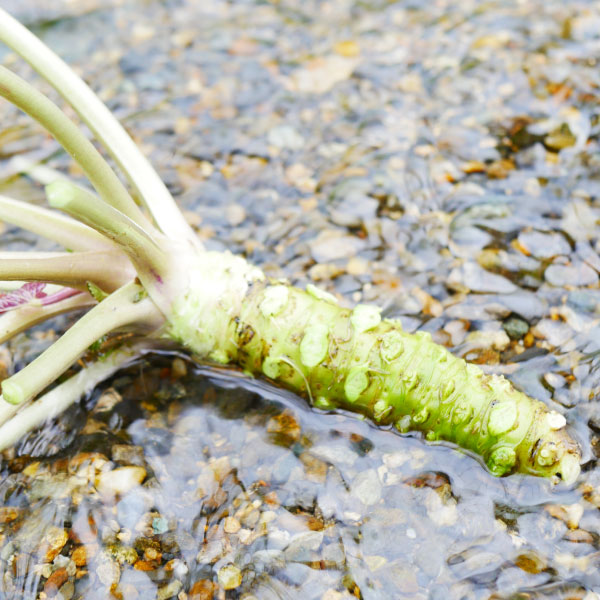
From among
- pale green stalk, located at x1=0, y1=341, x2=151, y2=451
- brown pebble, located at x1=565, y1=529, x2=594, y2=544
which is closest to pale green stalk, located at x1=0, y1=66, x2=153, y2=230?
pale green stalk, located at x1=0, y1=341, x2=151, y2=451

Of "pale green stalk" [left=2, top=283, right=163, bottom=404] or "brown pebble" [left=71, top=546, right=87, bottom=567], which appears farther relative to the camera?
"brown pebble" [left=71, top=546, right=87, bottom=567]

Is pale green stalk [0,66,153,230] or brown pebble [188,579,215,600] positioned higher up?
pale green stalk [0,66,153,230]

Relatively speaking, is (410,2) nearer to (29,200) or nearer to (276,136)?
(276,136)

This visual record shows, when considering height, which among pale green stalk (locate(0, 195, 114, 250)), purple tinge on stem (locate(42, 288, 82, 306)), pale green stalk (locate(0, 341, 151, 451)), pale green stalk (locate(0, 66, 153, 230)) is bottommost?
pale green stalk (locate(0, 341, 151, 451))

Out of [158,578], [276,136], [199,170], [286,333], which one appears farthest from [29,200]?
[158,578]

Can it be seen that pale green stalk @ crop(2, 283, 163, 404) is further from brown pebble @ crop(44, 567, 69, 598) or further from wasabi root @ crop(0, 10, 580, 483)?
brown pebble @ crop(44, 567, 69, 598)

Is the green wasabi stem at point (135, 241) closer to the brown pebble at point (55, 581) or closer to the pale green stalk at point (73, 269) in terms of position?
the pale green stalk at point (73, 269)

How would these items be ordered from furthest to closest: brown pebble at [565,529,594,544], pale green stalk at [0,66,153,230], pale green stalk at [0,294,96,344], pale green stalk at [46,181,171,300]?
pale green stalk at [0,294,96,344]
brown pebble at [565,529,594,544]
pale green stalk at [0,66,153,230]
pale green stalk at [46,181,171,300]
